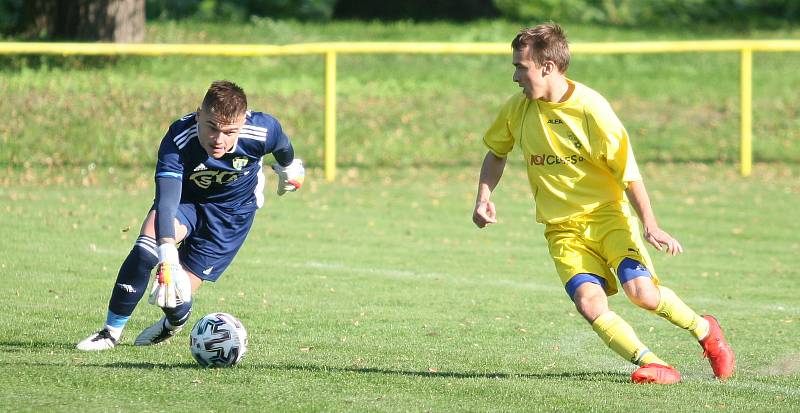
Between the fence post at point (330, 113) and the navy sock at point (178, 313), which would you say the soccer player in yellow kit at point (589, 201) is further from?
the fence post at point (330, 113)

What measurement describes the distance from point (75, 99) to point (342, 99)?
3819 millimetres

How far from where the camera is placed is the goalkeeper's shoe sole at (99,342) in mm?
6602

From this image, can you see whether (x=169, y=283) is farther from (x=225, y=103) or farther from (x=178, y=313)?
(x=225, y=103)

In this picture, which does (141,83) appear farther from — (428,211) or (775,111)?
(775,111)

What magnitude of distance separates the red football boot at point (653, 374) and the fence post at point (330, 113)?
9372mm

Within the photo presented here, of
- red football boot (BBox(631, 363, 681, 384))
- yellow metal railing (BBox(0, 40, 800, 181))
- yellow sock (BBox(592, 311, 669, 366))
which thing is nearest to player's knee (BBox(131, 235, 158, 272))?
yellow sock (BBox(592, 311, 669, 366))

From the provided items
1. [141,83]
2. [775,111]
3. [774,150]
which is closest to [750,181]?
[774,150]

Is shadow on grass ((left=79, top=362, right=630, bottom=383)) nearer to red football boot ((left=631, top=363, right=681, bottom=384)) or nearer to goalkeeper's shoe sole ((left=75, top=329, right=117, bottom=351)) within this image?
red football boot ((left=631, top=363, right=681, bottom=384))

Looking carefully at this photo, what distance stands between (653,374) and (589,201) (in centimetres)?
92

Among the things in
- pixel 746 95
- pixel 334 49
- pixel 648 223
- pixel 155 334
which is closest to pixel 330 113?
pixel 334 49

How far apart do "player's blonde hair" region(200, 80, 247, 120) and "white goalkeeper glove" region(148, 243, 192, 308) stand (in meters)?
0.71

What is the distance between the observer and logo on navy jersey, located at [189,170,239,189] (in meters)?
6.68

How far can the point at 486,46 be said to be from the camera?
15000 millimetres

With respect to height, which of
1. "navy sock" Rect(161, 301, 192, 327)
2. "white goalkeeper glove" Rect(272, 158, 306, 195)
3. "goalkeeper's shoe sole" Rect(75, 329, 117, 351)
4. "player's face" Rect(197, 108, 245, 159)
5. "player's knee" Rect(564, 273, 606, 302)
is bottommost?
"goalkeeper's shoe sole" Rect(75, 329, 117, 351)
